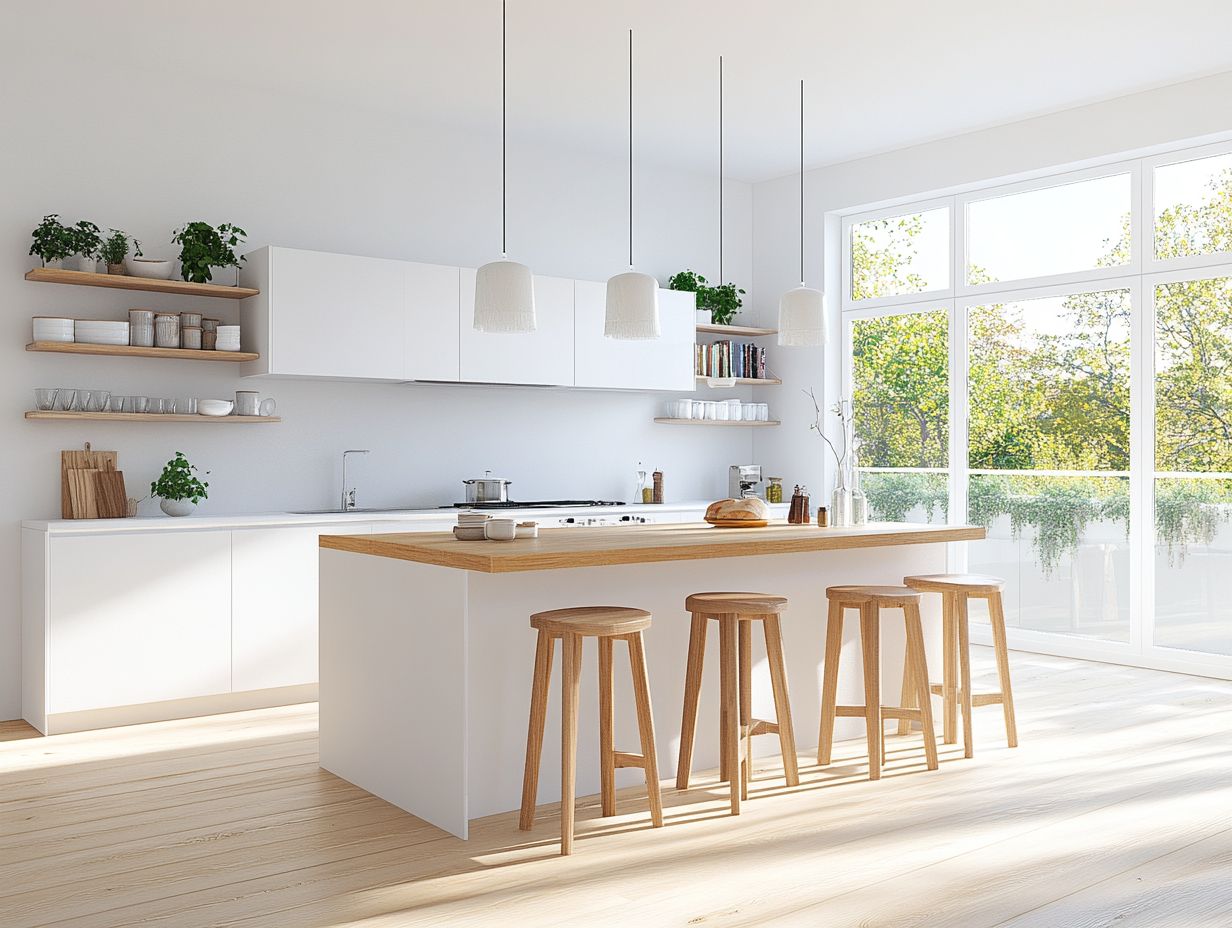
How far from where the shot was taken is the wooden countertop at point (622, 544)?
336cm

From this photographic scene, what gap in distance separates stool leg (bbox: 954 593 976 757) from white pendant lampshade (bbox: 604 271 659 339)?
1667mm

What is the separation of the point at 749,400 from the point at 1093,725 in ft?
12.4

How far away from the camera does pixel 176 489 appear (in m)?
5.29

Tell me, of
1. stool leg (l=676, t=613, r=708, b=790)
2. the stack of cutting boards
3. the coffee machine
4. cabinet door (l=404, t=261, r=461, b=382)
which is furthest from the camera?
the coffee machine

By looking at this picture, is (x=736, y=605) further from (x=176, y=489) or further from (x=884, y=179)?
(x=884, y=179)

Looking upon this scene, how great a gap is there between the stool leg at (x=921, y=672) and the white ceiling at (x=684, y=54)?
102 inches

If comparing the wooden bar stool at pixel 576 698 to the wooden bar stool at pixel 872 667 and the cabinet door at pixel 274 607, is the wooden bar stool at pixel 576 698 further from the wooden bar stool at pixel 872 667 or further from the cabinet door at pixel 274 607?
the cabinet door at pixel 274 607

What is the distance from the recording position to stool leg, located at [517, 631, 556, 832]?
3.42 meters

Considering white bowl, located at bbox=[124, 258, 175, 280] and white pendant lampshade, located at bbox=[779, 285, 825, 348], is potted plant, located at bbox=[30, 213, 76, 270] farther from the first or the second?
white pendant lampshade, located at bbox=[779, 285, 825, 348]

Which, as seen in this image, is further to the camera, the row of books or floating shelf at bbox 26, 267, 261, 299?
the row of books

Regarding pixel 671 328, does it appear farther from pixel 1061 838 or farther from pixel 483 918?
pixel 483 918

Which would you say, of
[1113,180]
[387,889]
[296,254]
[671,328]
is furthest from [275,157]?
[1113,180]

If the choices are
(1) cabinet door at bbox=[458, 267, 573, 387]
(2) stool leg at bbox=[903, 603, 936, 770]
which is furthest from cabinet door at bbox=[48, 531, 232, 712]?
(2) stool leg at bbox=[903, 603, 936, 770]

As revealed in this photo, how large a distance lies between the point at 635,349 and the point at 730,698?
3546 millimetres
